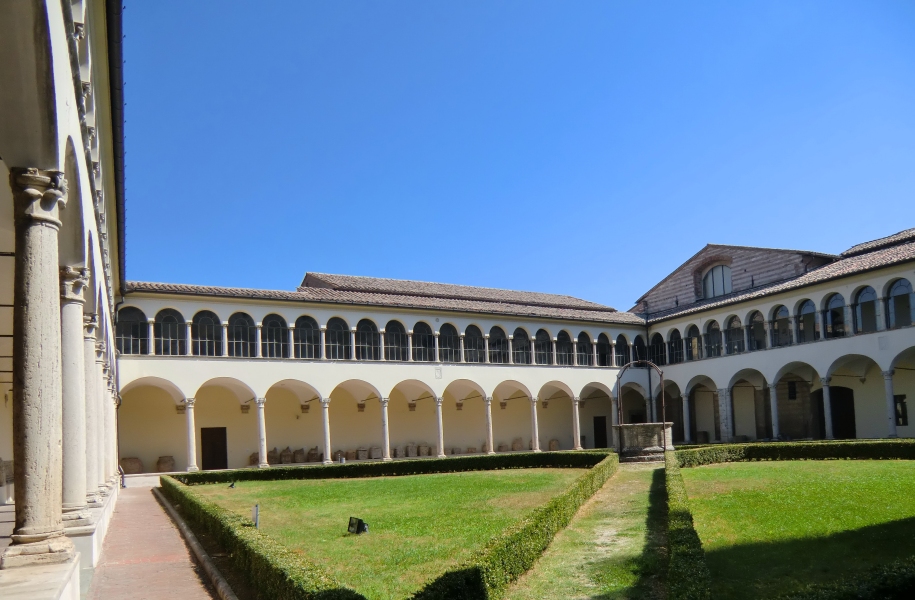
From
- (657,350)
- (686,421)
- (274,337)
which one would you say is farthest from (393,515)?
(657,350)

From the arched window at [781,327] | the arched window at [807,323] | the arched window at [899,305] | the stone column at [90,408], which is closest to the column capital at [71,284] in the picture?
the stone column at [90,408]

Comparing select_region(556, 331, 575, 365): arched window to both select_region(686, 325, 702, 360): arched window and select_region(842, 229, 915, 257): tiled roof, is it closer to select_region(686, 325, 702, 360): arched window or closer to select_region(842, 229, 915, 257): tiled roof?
select_region(686, 325, 702, 360): arched window

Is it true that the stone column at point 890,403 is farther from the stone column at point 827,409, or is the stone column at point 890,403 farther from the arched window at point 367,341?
the arched window at point 367,341

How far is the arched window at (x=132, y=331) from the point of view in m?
26.3

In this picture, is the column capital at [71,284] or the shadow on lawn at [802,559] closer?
the shadow on lawn at [802,559]

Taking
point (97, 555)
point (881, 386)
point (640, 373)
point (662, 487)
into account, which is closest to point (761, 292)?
point (881, 386)

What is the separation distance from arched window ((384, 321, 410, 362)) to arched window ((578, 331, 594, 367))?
30.4 ft

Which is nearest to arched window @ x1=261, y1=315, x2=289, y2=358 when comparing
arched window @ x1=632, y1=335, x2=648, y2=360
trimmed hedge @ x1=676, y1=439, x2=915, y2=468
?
trimmed hedge @ x1=676, y1=439, x2=915, y2=468

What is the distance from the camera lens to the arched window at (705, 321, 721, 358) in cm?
3447

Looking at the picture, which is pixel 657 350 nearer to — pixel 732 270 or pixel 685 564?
pixel 732 270

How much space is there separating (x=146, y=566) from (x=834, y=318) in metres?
26.8

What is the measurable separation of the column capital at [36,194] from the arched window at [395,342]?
1015 inches

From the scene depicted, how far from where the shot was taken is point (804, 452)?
903 inches

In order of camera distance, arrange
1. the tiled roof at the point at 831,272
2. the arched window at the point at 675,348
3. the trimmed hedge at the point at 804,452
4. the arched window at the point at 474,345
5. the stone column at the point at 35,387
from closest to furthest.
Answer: the stone column at the point at 35,387 < the trimmed hedge at the point at 804,452 < the tiled roof at the point at 831,272 < the arched window at the point at 474,345 < the arched window at the point at 675,348
